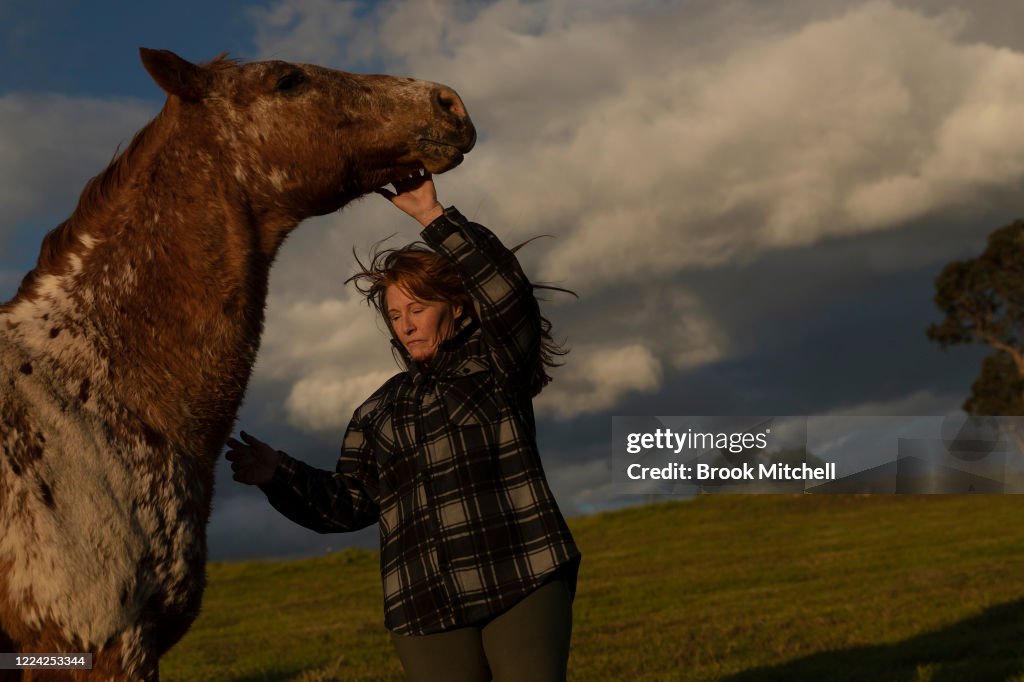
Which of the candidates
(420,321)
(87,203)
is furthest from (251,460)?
(87,203)

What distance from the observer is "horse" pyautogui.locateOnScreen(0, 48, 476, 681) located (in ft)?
9.92

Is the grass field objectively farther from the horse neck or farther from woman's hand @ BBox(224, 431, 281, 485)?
the horse neck

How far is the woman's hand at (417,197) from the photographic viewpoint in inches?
163

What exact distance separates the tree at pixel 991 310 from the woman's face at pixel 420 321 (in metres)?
47.9

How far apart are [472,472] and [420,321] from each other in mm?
795

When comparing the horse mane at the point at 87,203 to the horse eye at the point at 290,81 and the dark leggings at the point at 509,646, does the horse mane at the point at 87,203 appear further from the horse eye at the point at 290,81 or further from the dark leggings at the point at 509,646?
the dark leggings at the point at 509,646

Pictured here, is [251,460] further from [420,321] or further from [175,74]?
[175,74]

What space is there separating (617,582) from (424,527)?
16.3 meters

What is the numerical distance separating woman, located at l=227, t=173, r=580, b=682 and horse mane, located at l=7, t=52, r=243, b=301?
99 cm

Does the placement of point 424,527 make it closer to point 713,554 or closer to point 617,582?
point 617,582

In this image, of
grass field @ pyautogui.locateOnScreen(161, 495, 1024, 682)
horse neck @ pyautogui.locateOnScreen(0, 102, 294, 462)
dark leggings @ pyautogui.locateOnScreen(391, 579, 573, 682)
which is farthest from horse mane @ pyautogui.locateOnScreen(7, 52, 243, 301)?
grass field @ pyautogui.locateOnScreen(161, 495, 1024, 682)

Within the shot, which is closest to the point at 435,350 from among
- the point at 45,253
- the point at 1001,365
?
the point at 45,253

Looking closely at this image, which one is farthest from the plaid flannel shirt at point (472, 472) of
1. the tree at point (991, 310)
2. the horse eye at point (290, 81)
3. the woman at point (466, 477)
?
the tree at point (991, 310)

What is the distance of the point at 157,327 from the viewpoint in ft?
11.8
